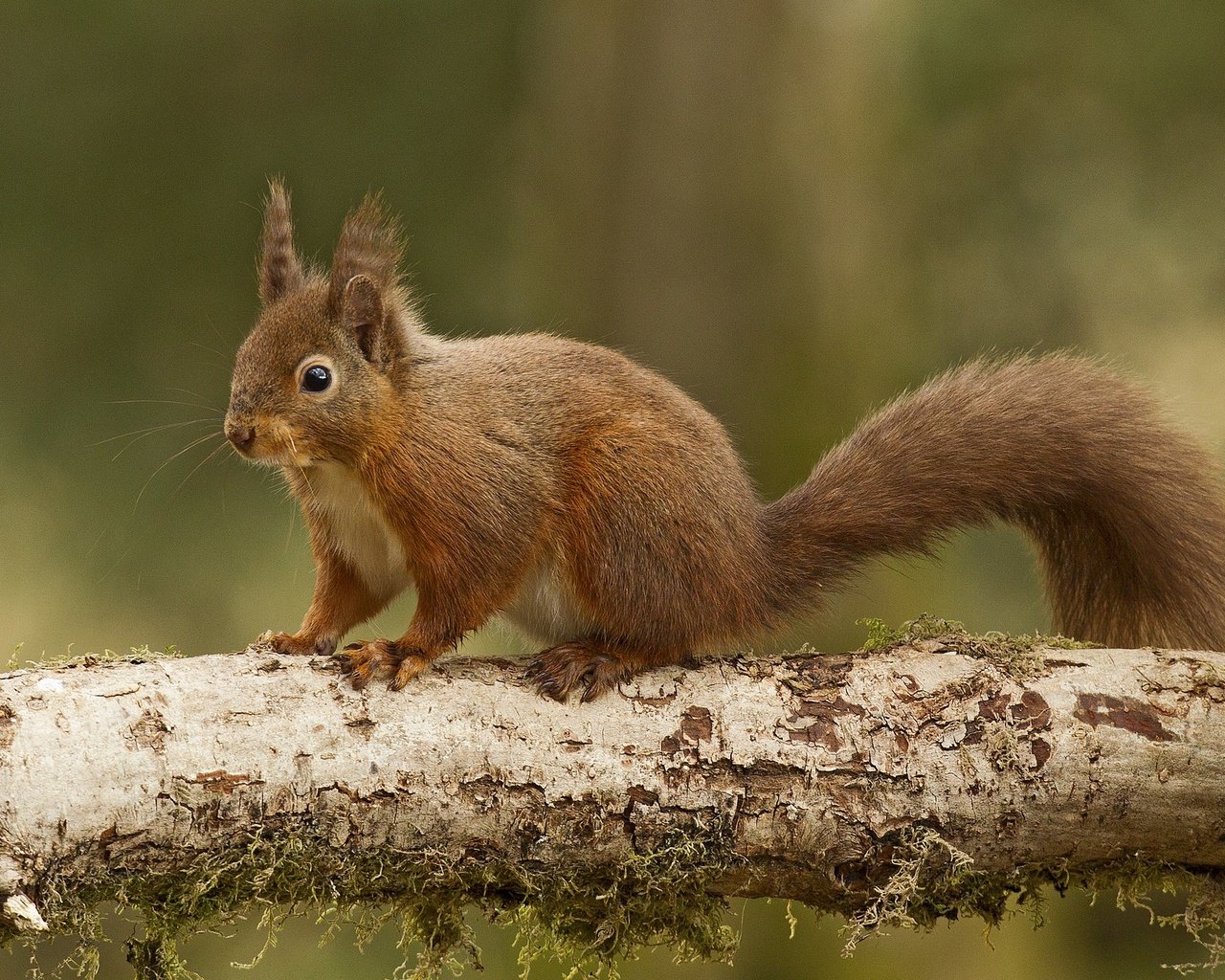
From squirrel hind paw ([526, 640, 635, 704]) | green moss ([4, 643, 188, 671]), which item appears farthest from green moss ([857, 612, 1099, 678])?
green moss ([4, 643, 188, 671])

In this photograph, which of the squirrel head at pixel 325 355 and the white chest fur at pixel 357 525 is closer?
the squirrel head at pixel 325 355

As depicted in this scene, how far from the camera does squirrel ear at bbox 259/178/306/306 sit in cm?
254

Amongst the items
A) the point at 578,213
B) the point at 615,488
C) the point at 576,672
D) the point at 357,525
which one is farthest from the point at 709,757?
the point at 578,213

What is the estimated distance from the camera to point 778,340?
12.5 feet

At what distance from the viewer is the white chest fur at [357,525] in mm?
2434

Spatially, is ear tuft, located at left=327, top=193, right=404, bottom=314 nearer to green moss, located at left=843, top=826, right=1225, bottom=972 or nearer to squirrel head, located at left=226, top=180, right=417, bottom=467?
squirrel head, located at left=226, top=180, right=417, bottom=467

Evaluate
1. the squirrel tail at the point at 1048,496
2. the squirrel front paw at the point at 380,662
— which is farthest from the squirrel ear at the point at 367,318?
the squirrel tail at the point at 1048,496

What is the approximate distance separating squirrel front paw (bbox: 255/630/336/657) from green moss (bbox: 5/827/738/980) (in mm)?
517

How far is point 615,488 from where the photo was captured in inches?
94.3

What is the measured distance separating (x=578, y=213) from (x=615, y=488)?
183 centimetres

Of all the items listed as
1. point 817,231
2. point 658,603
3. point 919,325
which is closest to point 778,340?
point 817,231

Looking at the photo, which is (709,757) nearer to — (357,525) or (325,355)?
(357,525)

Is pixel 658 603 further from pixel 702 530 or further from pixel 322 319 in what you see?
pixel 322 319

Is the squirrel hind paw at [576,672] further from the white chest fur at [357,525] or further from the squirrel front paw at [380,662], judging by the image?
the white chest fur at [357,525]
